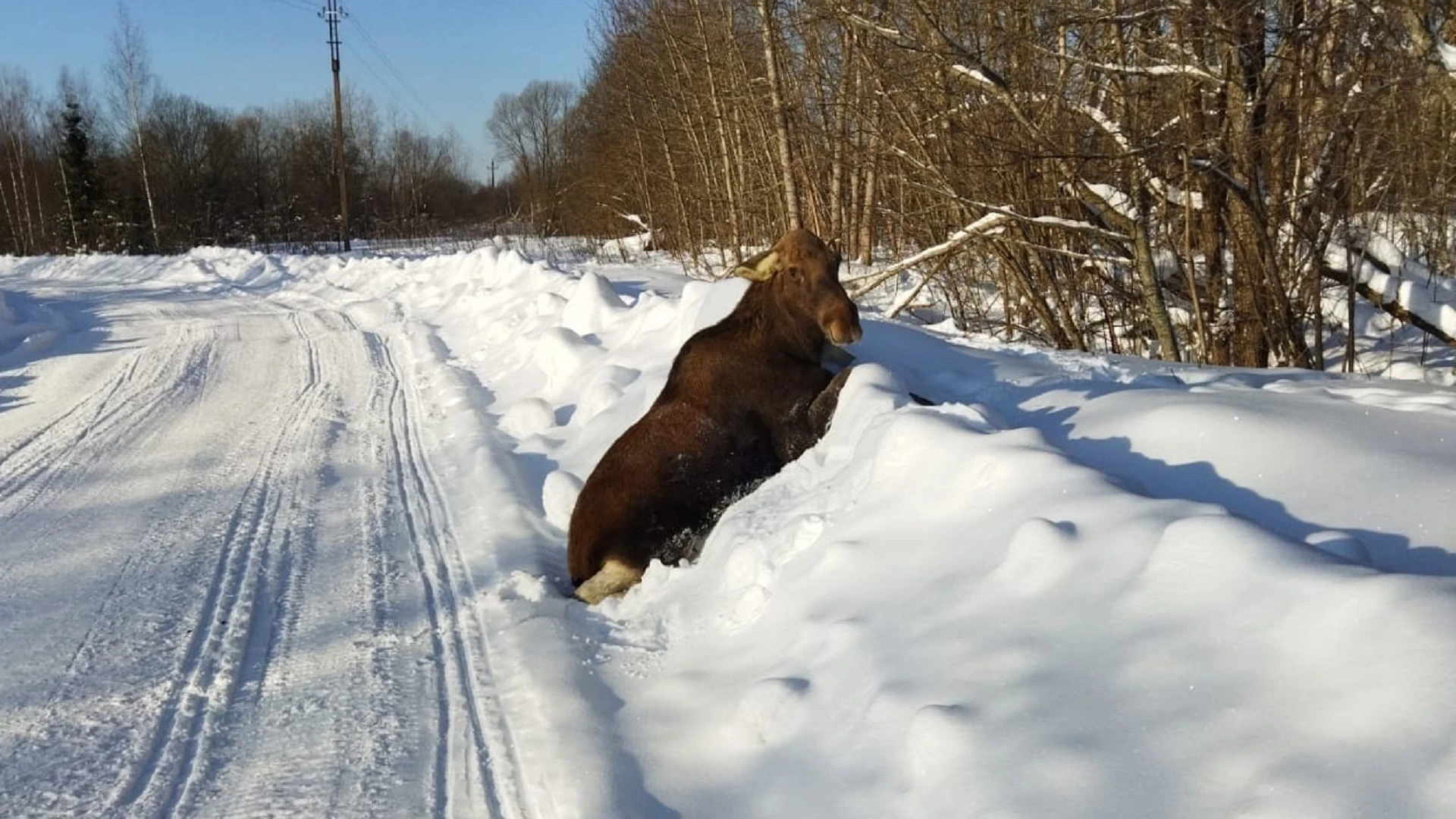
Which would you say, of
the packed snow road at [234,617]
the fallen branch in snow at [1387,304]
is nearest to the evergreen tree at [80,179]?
the packed snow road at [234,617]

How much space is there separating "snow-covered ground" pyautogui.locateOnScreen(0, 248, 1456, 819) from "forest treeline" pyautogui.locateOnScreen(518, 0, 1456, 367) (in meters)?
2.49

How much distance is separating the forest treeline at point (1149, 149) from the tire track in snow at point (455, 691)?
235 inches

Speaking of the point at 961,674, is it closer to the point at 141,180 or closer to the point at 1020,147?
the point at 1020,147

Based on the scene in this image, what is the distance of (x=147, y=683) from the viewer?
4004 millimetres

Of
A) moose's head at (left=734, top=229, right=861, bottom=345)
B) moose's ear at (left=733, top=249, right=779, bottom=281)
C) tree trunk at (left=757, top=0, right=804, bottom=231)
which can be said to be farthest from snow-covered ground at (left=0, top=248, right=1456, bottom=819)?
tree trunk at (left=757, top=0, right=804, bottom=231)

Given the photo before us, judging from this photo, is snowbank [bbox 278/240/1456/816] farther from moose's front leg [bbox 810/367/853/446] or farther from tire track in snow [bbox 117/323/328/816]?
tire track in snow [bbox 117/323/328/816]

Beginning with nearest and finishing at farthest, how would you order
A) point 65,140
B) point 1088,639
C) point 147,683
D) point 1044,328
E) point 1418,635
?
point 1418,635
point 1088,639
point 147,683
point 1044,328
point 65,140

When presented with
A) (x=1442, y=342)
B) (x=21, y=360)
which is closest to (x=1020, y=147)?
(x=1442, y=342)

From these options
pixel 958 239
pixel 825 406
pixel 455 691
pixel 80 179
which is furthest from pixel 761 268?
pixel 80 179

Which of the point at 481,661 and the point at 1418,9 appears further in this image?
the point at 1418,9

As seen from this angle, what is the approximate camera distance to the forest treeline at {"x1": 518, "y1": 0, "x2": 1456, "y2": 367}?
786 centimetres

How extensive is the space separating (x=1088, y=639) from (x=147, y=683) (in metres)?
3.57

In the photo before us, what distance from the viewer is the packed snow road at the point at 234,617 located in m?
3.34

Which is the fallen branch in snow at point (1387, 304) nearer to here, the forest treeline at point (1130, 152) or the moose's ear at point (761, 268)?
the forest treeline at point (1130, 152)
